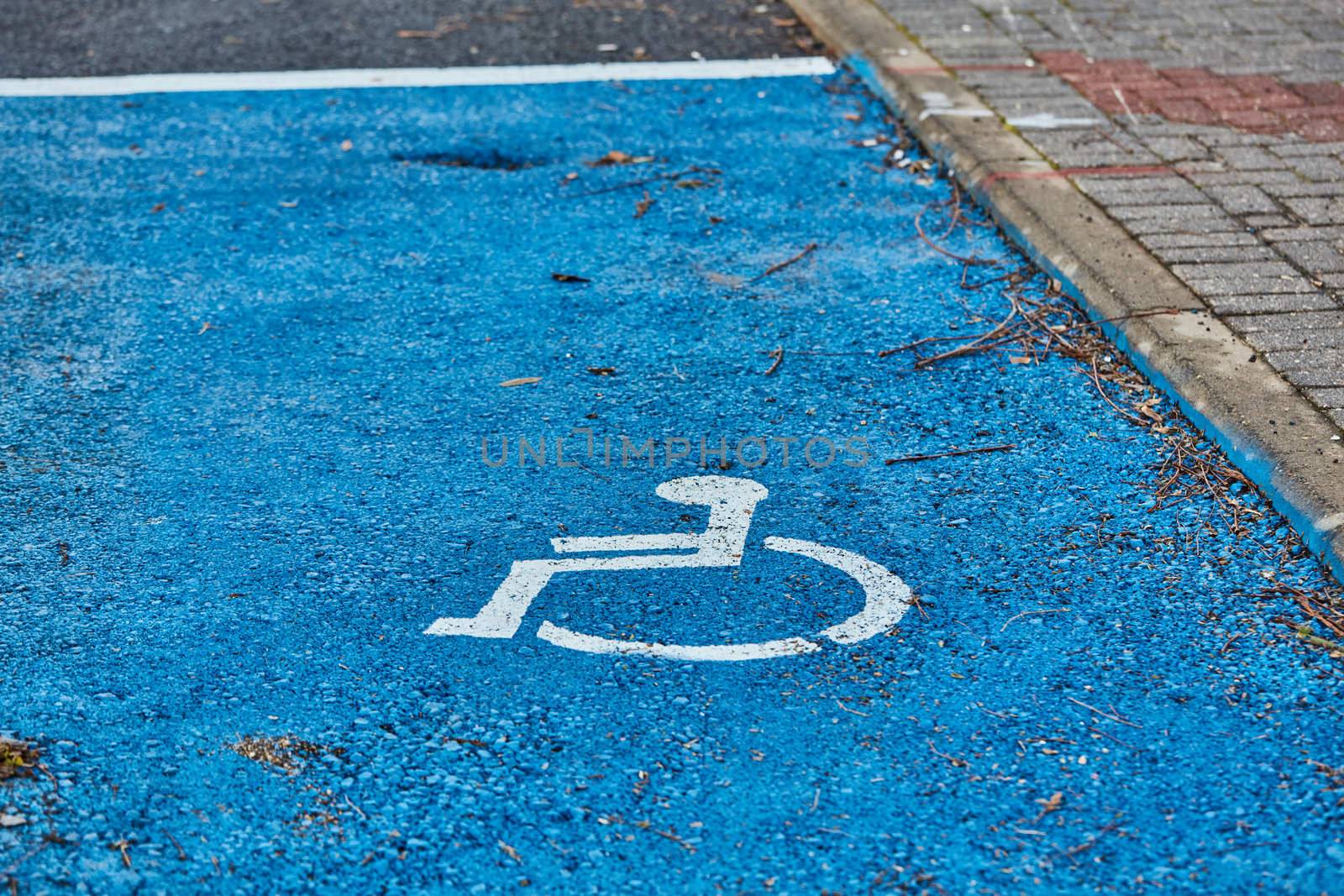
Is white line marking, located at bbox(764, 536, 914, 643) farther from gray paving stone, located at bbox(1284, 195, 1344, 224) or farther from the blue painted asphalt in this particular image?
gray paving stone, located at bbox(1284, 195, 1344, 224)

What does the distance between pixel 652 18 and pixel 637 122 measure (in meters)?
1.83

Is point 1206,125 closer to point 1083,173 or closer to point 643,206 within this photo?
point 1083,173

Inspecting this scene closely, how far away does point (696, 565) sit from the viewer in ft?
11.2

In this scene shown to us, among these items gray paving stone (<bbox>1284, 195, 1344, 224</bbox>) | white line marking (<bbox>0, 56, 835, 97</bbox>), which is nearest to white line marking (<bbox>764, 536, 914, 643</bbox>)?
gray paving stone (<bbox>1284, 195, 1344, 224</bbox>)

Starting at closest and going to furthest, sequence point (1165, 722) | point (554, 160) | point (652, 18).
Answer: point (1165, 722) → point (554, 160) → point (652, 18)

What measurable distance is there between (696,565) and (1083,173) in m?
3.01

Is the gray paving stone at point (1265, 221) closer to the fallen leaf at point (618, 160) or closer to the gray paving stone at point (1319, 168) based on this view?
the gray paving stone at point (1319, 168)

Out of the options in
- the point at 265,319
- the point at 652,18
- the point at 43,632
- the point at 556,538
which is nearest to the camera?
the point at 43,632

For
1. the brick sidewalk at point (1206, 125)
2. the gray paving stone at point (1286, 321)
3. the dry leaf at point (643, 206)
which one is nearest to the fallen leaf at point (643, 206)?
the dry leaf at point (643, 206)

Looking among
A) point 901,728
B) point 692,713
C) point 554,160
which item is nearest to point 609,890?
point 692,713

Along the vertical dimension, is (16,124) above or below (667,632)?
above

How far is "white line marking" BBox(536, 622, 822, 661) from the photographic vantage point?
10.2 feet

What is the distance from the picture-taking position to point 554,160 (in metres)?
5.98

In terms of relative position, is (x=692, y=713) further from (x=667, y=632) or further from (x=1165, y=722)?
(x=1165, y=722)
